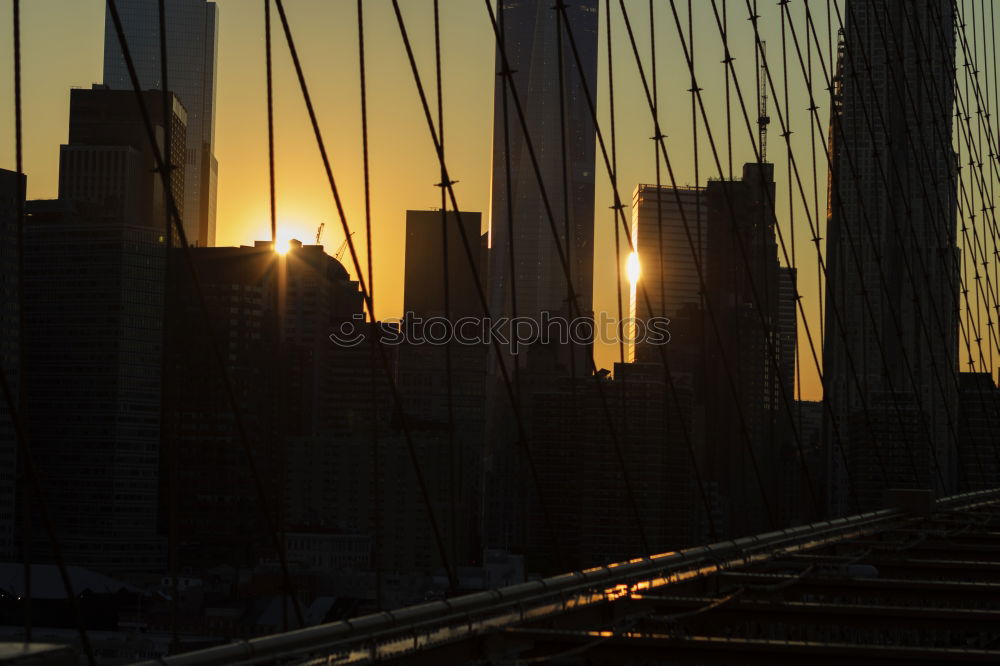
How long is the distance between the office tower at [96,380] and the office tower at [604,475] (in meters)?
17.8

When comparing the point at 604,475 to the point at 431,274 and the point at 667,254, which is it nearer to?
the point at 431,274

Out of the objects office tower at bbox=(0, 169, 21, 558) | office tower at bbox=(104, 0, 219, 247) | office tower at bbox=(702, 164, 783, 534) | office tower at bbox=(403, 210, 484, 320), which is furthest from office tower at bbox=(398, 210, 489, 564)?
office tower at bbox=(104, 0, 219, 247)

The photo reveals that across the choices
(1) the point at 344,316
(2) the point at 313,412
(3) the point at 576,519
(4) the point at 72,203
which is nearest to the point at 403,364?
(2) the point at 313,412

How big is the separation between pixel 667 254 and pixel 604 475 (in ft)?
224

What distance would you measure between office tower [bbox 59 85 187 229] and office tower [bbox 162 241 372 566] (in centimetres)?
387

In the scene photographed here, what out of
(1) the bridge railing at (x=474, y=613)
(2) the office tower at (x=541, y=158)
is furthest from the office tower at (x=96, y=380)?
(1) the bridge railing at (x=474, y=613)

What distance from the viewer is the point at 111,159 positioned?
6450 centimetres

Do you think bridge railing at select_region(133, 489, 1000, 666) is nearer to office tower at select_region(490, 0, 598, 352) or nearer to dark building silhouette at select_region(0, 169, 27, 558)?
dark building silhouette at select_region(0, 169, 27, 558)

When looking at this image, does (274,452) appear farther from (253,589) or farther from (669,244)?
(669,244)

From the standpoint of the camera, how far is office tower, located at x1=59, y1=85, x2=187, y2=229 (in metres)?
60.9

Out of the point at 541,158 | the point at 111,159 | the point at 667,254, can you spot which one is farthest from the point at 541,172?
the point at 111,159

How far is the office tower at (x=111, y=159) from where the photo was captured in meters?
60.9

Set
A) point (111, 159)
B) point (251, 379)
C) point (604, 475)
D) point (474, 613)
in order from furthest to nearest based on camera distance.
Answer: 1. point (111, 159)
2. point (251, 379)
3. point (604, 475)
4. point (474, 613)

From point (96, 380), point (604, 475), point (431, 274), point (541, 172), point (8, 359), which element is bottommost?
point (604, 475)
